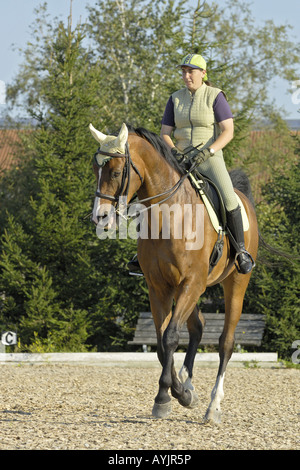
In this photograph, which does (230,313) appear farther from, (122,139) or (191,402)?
(122,139)

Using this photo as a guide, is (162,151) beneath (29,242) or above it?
above

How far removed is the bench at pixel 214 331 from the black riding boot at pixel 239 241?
17.9 feet

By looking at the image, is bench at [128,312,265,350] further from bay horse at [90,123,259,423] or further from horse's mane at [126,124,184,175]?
horse's mane at [126,124,184,175]

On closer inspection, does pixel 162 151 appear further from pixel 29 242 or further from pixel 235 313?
pixel 29 242

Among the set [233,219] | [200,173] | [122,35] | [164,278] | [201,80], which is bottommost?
[164,278]

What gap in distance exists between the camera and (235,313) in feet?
25.5

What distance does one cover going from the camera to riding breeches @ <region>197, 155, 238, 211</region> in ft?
23.6

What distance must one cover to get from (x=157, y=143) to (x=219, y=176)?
3.40ft

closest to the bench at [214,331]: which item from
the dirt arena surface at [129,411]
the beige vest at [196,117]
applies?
the dirt arena surface at [129,411]

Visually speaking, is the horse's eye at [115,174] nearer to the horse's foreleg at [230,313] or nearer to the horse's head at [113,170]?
the horse's head at [113,170]

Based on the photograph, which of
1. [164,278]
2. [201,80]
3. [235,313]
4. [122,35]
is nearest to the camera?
[164,278]
